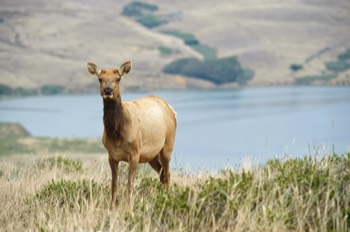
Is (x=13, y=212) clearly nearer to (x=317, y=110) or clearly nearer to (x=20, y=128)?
(x=20, y=128)

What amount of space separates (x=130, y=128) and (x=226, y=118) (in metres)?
85.3

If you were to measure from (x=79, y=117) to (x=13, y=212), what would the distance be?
295 feet

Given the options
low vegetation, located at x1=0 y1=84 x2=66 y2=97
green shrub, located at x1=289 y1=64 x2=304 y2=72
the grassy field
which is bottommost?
low vegetation, located at x1=0 y1=84 x2=66 y2=97

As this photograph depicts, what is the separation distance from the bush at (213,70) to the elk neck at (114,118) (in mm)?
139761

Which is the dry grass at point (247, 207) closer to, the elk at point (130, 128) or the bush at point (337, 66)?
the elk at point (130, 128)

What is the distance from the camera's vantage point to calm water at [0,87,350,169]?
67.9 m

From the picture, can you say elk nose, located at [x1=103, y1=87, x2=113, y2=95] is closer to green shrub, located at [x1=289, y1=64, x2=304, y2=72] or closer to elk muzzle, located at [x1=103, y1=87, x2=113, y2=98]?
elk muzzle, located at [x1=103, y1=87, x2=113, y2=98]

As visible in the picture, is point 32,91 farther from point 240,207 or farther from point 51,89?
point 240,207

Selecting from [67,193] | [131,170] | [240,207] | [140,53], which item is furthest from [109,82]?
[140,53]

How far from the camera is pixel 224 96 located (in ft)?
418

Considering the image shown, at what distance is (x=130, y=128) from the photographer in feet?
29.6

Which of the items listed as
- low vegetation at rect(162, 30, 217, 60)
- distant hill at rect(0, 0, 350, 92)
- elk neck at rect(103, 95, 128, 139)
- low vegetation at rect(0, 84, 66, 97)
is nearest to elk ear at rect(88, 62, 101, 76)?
elk neck at rect(103, 95, 128, 139)

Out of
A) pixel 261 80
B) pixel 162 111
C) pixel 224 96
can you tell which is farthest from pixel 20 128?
pixel 261 80

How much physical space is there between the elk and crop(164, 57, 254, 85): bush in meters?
138
